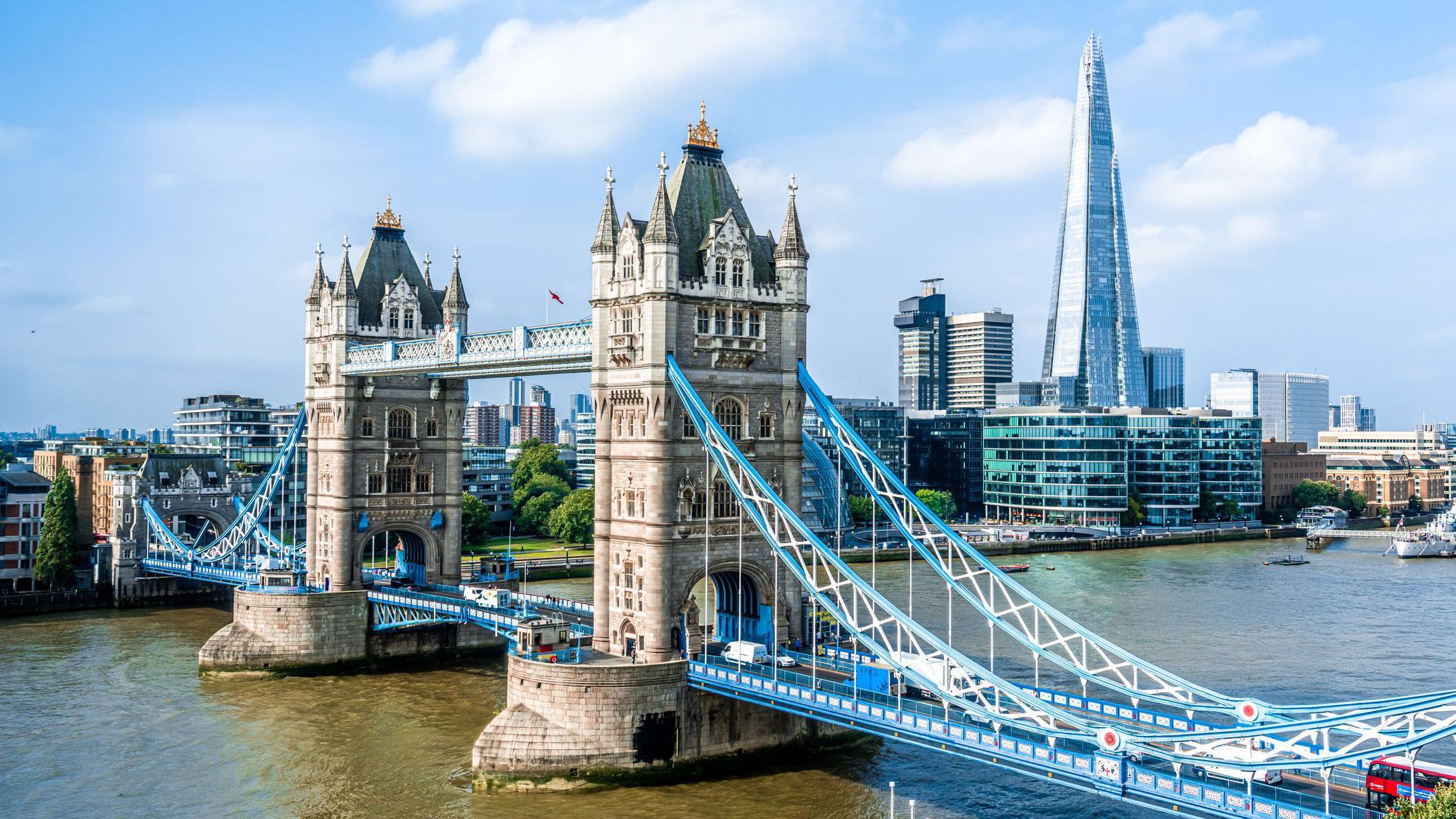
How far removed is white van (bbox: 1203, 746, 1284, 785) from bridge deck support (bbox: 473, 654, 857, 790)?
2159 cm

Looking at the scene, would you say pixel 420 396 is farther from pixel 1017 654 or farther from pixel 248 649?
pixel 1017 654

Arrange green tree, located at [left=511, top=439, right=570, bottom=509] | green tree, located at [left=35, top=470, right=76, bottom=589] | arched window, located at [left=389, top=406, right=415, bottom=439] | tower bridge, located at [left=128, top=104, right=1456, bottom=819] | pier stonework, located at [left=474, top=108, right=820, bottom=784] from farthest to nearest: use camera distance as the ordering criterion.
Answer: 1. green tree, located at [left=511, top=439, right=570, bottom=509]
2. green tree, located at [left=35, top=470, right=76, bottom=589]
3. arched window, located at [left=389, top=406, right=415, bottom=439]
4. pier stonework, located at [left=474, top=108, right=820, bottom=784]
5. tower bridge, located at [left=128, top=104, right=1456, bottom=819]

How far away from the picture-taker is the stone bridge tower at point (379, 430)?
80.9 meters

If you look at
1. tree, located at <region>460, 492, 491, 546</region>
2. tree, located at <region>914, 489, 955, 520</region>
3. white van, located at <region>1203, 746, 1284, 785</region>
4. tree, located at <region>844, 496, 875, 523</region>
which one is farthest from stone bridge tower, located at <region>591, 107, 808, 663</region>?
tree, located at <region>914, 489, 955, 520</region>

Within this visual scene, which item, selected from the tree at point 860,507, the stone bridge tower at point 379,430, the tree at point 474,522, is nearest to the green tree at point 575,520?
the tree at point 474,522

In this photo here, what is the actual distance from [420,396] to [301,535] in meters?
71.1

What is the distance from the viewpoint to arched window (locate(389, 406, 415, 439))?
83062 millimetres

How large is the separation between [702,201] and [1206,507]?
149 m

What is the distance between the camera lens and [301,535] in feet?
480

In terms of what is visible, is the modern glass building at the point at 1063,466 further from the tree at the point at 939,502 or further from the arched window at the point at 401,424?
the arched window at the point at 401,424

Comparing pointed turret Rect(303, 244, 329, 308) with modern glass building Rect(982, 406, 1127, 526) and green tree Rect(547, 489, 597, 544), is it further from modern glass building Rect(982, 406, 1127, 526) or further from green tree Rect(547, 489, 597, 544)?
modern glass building Rect(982, 406, 1127, 526)

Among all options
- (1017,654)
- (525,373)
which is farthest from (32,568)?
(1017,654)

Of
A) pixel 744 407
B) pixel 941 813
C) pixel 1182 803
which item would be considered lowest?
pixel 941 813

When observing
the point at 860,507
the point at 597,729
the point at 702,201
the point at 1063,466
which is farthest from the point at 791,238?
the point at 1063,466
